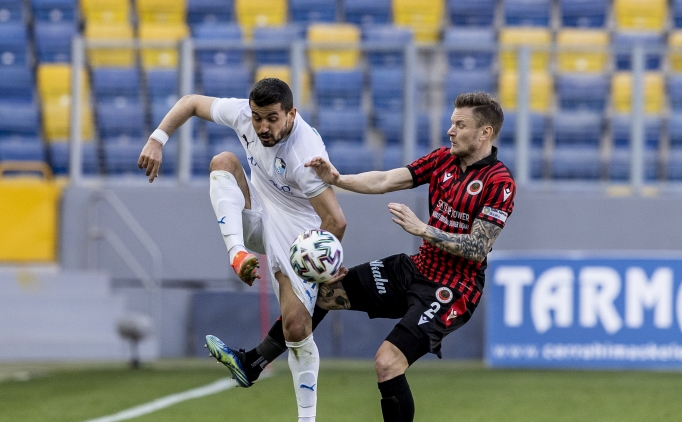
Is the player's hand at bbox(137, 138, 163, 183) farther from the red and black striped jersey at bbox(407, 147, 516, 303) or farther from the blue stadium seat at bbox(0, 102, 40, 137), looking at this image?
the blue stadium seat at bbox(0, 102, 40, 137)

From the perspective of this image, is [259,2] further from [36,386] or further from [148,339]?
[36,386]

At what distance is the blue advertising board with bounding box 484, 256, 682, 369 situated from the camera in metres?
11.4

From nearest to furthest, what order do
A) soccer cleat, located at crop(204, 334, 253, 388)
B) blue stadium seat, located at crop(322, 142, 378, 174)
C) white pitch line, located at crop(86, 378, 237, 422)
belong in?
soccer cleat, located at crop(204, 334, 253, 388), white pitch line, located at crop(86, 378, 237, 422), blue stadium seat, located at crop(322, 142, 378, 174)

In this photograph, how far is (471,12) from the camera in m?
15.8

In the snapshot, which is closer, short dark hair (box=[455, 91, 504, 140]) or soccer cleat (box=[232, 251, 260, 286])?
soccer cleat (box=[232, 251, 260, 286])

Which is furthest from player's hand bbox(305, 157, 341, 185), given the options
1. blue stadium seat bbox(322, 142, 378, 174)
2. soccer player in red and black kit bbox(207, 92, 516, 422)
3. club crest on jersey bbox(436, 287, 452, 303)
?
blue stadium seat bbox(322, 142, 378, 174)

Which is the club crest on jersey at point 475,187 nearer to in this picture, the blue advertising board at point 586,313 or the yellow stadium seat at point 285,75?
the blue advertising board at point 586,313

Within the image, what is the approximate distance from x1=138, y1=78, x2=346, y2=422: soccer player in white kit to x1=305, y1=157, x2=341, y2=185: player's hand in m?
0.08

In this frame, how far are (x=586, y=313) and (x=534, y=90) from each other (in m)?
2.79

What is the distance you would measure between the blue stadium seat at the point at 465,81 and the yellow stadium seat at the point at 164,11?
5.55 metres

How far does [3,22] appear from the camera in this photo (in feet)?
52.1

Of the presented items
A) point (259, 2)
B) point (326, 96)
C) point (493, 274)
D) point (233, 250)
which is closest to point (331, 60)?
point (326, 96)

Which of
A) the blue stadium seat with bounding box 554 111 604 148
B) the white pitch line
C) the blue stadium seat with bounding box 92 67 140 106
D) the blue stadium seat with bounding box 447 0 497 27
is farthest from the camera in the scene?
the blue stadium seat with bounding box 447 0 497 27

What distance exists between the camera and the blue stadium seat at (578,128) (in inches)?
493
